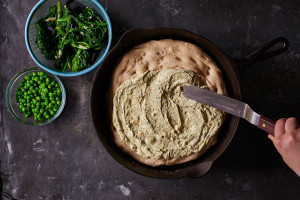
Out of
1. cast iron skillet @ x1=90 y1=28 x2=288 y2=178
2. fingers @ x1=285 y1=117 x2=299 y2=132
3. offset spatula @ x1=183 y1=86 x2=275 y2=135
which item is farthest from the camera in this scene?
cast iron skillet @ x1=90 y1=28 x2=288 y2=178

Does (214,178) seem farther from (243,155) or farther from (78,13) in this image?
(78,13)

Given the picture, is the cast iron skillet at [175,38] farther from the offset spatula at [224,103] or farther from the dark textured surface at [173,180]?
the dark textured surface at [173,180]

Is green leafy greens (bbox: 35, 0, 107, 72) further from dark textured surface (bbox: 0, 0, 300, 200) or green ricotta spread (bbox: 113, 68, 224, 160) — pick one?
green ricotta spread (bbox: 113, 68, 224, 160)

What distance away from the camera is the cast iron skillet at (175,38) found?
255 cm

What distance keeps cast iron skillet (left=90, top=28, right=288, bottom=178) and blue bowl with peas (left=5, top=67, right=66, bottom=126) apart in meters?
0.67

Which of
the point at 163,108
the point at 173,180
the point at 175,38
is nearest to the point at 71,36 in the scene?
the point at 175,38

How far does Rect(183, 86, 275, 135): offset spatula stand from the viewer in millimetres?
2396

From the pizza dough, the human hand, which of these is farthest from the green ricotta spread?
the human hand

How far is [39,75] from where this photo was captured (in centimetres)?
326

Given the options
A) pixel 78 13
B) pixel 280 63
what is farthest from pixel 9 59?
pixel 280 63

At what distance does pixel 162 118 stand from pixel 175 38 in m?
0.77

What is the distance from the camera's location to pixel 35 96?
3.29 meters

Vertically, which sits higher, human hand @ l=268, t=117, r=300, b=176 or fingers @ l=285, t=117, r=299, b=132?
fingers @ l=285, t=117, r=299, b=132

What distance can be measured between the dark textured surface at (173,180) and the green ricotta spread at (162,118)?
2.21ft
